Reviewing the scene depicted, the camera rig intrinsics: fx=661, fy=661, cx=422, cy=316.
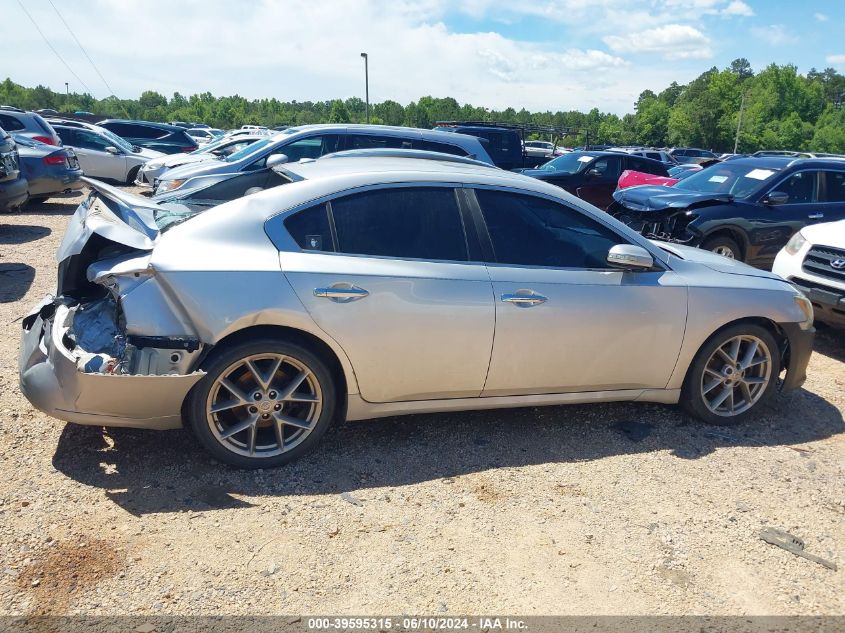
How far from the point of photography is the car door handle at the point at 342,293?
3410 mm

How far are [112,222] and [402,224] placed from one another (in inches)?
61.8

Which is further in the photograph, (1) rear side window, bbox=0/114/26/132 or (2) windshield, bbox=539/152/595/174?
(2) windshield, bbox=539/152/595/174

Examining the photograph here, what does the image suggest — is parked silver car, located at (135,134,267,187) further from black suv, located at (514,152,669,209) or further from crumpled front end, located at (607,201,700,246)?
crumpled front end, located at (607,201,700,246)

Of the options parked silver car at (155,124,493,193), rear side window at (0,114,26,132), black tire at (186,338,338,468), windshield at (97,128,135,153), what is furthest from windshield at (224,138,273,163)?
windshield at (97,128,135,153)

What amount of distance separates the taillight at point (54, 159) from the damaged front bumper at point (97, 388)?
9772 mm

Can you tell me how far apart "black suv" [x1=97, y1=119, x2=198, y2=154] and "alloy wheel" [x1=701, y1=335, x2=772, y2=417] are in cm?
1904

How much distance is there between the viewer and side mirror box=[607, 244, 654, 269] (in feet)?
12.9

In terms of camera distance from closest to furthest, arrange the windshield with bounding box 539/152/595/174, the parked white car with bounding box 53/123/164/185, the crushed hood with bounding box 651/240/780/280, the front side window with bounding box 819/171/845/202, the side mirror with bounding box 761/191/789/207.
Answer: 1. the crushed hood with bounding box 651/240/780/280
2. the side mirror with bounding box 761/191/789/207
3. the front side window with bounding box 819/171/845/202
4. the windshield with bounding box 539/152/595/174
5. the parked white car with bounding box 53/123/164/185

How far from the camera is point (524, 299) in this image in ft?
12.3

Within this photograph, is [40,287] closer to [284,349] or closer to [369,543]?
[284,349]

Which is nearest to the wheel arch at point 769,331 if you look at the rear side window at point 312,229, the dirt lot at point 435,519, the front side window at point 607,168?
the dirt lot at point 435,519

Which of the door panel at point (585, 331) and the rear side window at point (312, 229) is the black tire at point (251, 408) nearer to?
the rear side window at point (312, 229)

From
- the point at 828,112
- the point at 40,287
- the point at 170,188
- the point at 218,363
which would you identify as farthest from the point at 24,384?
the point at 828,112

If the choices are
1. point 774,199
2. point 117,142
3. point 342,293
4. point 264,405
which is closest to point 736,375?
point 342,293
